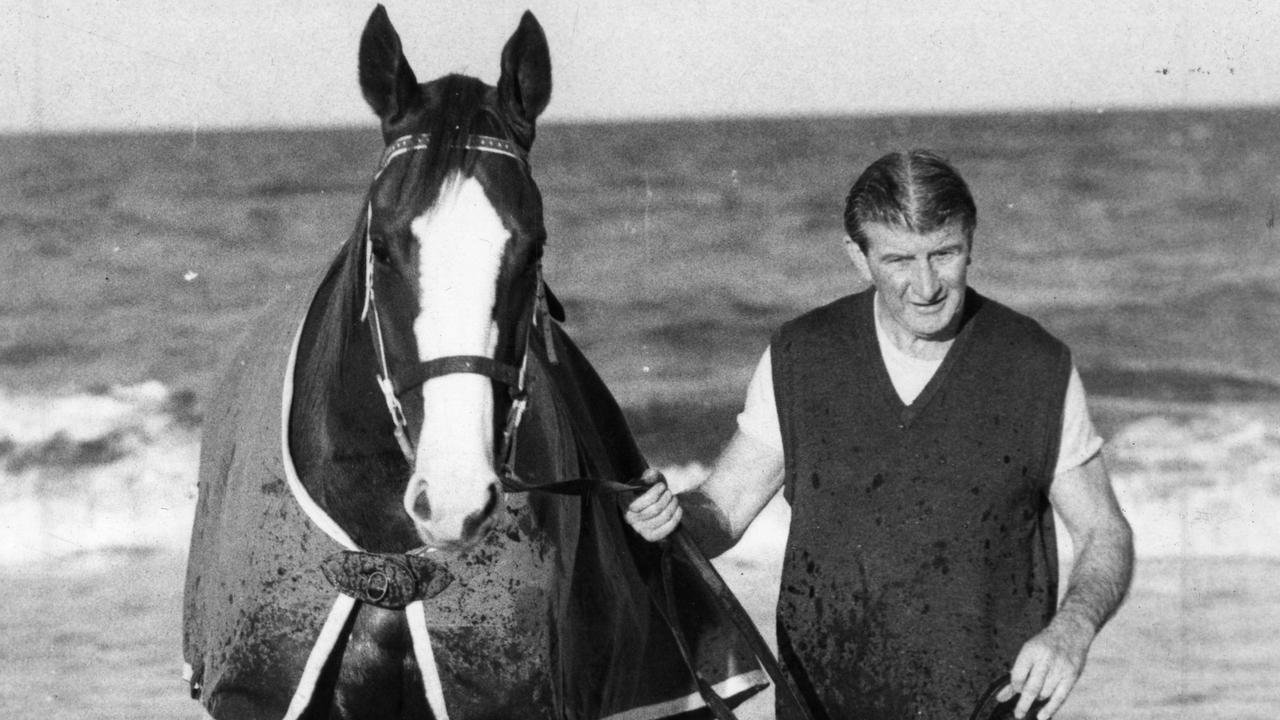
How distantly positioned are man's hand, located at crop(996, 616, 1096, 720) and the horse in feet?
2.24

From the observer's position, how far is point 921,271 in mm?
3262

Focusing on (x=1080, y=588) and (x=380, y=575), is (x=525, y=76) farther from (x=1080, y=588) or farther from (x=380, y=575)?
(x=1080, y=588)

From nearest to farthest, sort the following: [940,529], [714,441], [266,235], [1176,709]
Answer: [940,529]
[1176,709]
[714,441]
[266,235]

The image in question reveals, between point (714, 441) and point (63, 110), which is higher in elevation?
point (63, 110)

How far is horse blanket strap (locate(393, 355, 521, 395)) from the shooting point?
270cm

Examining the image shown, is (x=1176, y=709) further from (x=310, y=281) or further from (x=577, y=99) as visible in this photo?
(x=577, y=99)

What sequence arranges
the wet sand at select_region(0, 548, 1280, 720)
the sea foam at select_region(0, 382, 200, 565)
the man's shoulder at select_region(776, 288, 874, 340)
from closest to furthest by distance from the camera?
the man's shoulder at select_region(776, 288, 874, 340) < the wet sand at select_region(0, 548, 1280, 720) < the sea foam at select_region(0, 382, 200, 565)

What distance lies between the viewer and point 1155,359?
1241 centimetres

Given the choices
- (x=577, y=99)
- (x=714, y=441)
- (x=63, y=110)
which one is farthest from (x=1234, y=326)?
(x=63, y=110)

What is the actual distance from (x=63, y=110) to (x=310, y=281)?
1420cm

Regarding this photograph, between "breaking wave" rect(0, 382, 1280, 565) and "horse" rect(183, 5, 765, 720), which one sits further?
"breaking wave" rect(0, 382, 1280, 565)

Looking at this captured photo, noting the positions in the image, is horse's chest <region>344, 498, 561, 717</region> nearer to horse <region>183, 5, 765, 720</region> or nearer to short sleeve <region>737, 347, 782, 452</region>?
horse <region>183, 5, 765, 720</region>

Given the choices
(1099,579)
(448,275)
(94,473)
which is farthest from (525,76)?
(94,473)

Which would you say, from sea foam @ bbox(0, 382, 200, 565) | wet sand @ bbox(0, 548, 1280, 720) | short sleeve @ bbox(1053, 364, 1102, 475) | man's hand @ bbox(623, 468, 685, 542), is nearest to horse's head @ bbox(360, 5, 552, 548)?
man's hand @ bbox(623, 468, 685, 542)
